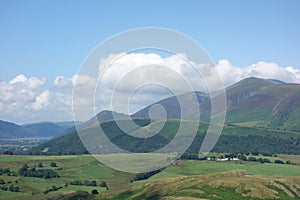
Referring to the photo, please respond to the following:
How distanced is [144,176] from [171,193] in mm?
75400

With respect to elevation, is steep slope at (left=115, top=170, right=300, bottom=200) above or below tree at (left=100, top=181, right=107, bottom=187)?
above

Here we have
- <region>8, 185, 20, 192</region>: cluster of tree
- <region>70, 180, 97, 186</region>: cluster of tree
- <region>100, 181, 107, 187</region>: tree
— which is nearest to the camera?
<region>8, 185, 20, 192</region>: cluster of tree

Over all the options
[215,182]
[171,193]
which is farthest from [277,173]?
[171,193]

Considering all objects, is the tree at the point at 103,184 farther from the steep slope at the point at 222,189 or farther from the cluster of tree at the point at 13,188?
the steep slope at the point at 222,189

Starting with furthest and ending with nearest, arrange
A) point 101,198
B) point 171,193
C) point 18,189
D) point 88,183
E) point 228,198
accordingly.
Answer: point 88,183
point 18,189
point 101,198
point 171,193
point 228,198

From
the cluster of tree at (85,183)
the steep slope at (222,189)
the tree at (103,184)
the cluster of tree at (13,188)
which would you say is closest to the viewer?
the steep slope at (222,189)

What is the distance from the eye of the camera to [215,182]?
5133 inches

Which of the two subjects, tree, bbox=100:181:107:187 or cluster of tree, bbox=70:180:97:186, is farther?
cluster of tree, bbox=70:180:97:186

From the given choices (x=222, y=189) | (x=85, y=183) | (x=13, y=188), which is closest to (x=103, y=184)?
(x=85, y=183)

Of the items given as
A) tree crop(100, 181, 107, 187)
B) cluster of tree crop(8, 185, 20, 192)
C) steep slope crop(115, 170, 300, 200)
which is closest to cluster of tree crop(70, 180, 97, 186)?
tree crop(100, 181, 107, 187)

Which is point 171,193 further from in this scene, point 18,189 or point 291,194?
point 18,189

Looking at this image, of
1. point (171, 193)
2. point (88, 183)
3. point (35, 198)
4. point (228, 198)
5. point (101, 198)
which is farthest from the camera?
point (88, 183)

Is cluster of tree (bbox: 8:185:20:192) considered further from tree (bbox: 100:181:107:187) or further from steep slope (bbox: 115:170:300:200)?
steep slope (bbox: 115:170:300:200)

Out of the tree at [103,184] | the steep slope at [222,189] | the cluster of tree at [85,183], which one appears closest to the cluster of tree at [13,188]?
the cluster of tree at [85,183]
